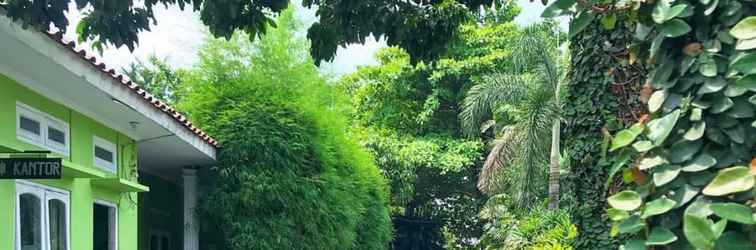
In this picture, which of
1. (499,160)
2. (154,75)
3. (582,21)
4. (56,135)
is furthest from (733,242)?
(154,75)

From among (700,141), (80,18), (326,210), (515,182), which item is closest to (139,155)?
(326,210)

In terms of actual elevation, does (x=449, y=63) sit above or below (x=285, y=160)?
above

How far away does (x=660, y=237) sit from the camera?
1.81 metres

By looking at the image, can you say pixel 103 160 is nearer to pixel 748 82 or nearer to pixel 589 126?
pixel 589 126

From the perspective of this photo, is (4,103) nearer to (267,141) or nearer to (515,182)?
(267,141)

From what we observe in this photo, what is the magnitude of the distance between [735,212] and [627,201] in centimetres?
26

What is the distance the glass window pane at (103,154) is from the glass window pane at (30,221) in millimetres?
1763

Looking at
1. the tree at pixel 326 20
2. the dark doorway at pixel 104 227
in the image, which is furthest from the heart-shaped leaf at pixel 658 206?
the dark doorway at pixel 104 227

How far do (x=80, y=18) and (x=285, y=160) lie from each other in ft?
22.5

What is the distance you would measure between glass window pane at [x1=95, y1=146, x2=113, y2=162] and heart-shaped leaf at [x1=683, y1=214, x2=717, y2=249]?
28.0 ft

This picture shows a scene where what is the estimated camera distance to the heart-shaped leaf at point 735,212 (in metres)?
1.66

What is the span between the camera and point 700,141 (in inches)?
71.8

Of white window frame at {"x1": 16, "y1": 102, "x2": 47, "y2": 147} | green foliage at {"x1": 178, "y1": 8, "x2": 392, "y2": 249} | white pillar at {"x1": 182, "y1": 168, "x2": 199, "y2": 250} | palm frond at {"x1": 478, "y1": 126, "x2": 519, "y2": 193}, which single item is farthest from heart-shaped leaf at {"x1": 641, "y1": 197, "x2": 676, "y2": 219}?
palm frond at {"x1": 478, "y1": 126, "x2": 519, "y2": 193}

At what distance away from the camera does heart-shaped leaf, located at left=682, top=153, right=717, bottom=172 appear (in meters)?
1.79
